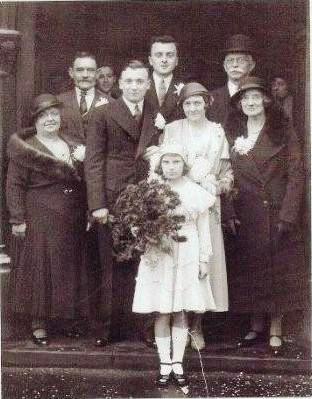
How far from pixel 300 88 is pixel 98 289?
164 centimetres

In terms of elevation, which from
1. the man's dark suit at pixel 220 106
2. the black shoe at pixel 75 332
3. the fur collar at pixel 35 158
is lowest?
the black shoe at pixel 75 332

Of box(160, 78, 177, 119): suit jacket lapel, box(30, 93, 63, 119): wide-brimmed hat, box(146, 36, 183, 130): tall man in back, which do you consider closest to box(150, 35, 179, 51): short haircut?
box(146, 36, 183, 130): tall man in back

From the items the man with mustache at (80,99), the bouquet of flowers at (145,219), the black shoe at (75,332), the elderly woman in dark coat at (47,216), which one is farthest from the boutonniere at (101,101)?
the black shoe at (75,332)

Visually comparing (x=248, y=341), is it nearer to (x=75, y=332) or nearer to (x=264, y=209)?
(x=264, y=209)

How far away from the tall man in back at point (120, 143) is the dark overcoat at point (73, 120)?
2.5 inches

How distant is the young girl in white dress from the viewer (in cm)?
378

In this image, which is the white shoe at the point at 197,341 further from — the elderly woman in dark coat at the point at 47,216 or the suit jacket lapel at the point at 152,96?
the suit jacket lapel at the point at 152,96

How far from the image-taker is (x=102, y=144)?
13.2 feet

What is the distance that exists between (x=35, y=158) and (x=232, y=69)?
1.24m

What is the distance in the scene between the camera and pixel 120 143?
4020mm

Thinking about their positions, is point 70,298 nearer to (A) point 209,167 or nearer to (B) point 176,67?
(A) point 209,167

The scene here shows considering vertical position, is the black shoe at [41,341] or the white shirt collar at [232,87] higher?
the white shirt collar at [232,87]

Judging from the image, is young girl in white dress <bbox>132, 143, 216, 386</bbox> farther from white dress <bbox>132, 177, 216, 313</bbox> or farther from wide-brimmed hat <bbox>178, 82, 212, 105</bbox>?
wide-brimmed hat <bbox>178, 82, 212, 105</bbox>

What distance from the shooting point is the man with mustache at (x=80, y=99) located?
4113 mm
